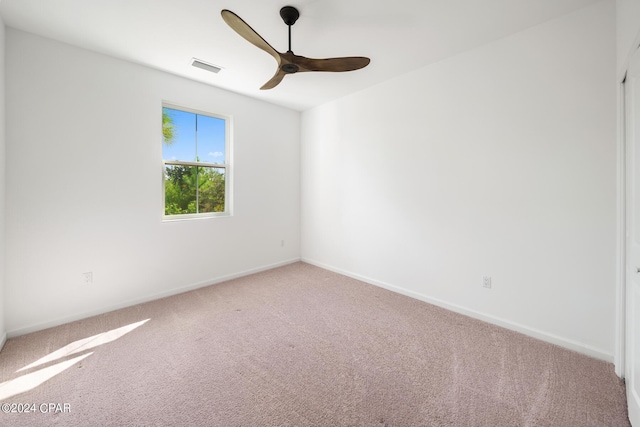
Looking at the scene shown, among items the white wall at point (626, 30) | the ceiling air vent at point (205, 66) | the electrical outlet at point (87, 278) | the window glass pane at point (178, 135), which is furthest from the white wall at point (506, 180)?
the electrical outlet at point (87, 278)

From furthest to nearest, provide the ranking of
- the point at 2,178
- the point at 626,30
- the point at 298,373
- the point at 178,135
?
the point at 178,135 < the point at 2,178 < the point at 298,373 < the point at 626,30

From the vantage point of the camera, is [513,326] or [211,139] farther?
[211,139]

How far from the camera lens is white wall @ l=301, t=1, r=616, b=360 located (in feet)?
→ 6.63

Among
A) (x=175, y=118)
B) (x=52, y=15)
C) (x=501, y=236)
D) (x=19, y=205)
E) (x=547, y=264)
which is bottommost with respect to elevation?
(x=547, y=264)

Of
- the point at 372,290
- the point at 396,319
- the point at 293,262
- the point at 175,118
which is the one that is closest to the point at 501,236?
the point at 396,319

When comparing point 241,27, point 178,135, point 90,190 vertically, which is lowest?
point 90,190

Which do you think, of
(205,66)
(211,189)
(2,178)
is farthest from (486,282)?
(2,178)

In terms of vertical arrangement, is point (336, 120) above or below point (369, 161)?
above

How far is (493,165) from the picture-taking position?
2523 mm

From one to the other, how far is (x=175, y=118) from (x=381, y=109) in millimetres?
2719

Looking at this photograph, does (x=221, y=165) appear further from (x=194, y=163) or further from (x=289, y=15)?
(x=289, y=15)

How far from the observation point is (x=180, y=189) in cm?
342

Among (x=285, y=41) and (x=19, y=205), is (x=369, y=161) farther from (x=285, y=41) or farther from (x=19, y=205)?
(x=19, y=205)

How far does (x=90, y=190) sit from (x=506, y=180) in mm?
4174
